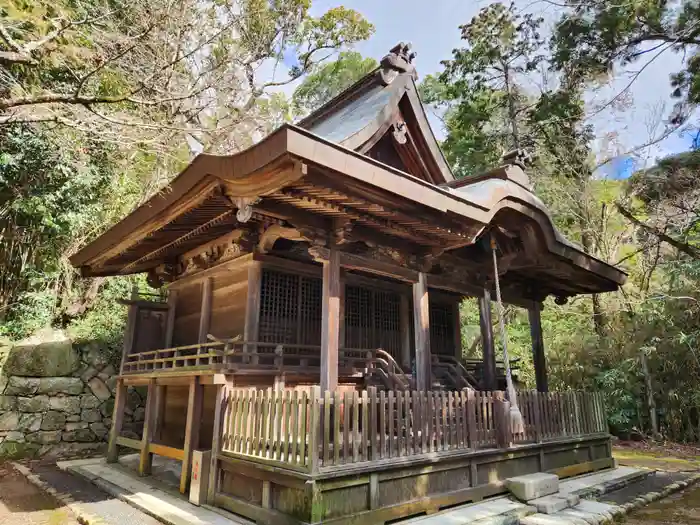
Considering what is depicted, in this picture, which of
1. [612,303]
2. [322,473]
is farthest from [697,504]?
[612,303]

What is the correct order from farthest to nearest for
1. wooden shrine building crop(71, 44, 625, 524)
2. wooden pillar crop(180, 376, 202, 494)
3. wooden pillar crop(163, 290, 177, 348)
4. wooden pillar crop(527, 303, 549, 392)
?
wooden pillar crop(163, 290, 177, 348) → wooden pillar crop(527, 303, 549, 392) → wooden pillar crop(180, 376, 202, 494) → wooden shrine building crop(71, 44, 625, 524)

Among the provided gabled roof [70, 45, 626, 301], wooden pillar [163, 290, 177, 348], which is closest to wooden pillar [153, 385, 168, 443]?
wooden pillar [163, 290, 177, 348]

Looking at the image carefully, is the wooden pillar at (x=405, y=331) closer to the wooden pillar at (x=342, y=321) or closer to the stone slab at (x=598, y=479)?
the wooden pillar at (x=342, y=321)

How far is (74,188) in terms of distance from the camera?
39.6ft

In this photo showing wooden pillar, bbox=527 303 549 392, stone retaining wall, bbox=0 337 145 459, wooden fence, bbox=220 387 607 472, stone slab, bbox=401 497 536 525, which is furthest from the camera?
stone retaining wall, bbox=0 337 145 459

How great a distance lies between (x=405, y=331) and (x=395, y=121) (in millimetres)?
4346

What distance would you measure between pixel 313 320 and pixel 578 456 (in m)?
5.45

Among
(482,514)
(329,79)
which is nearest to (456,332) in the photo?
(482,514)

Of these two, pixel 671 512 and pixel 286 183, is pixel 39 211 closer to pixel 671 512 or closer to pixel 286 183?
pixel 286 183

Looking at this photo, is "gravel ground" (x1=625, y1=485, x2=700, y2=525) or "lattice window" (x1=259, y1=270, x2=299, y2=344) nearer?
"gravel ground" (x1=625, y1=485, x2=700, y2=525)

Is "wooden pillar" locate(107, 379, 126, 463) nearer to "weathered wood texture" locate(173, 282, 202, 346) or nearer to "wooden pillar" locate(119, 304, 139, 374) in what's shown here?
"wooden pillar" locate(119, 304, 139, 374)

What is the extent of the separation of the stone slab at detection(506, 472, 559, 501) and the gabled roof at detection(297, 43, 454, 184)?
591 cm

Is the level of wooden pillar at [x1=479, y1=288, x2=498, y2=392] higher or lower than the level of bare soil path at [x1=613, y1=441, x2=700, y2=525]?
higher

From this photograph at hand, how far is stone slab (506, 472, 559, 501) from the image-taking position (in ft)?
20.9
